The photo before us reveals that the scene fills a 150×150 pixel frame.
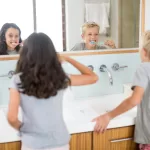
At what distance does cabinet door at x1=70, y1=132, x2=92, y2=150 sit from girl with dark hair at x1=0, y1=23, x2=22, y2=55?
69cm

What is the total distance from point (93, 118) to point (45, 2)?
800 millimetres

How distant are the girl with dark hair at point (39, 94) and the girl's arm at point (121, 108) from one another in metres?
0.32

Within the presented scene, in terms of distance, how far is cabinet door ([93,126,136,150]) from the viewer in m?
1.64

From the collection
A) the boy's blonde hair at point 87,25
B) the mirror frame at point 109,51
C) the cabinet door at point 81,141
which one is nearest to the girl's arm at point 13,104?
the cabinet door at point 81,141

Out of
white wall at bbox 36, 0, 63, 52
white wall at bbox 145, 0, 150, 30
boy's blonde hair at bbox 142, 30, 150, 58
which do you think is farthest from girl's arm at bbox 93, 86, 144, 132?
white wall at bbox 145, 0, 150, 30

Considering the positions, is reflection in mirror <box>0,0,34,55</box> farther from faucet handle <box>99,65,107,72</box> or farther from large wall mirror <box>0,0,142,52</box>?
faucet handle <box>99,65,107,72</box>

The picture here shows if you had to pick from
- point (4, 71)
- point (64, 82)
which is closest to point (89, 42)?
point (4, 71)

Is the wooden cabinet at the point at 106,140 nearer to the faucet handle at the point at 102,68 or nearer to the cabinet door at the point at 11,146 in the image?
the cabinet door at the point at 11,146

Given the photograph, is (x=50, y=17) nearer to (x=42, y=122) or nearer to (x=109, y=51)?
(x=109, y=51)

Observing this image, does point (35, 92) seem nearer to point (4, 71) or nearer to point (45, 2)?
point (4, 71)

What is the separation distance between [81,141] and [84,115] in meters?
0.22

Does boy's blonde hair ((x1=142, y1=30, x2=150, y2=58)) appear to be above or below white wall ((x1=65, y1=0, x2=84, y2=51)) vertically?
below

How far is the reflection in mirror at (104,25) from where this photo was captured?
1.97 m

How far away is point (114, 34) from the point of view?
6.93ft
